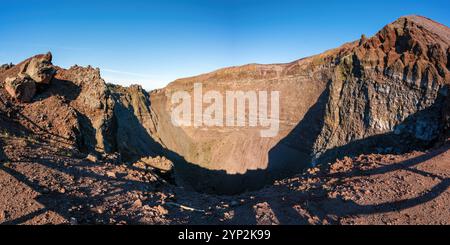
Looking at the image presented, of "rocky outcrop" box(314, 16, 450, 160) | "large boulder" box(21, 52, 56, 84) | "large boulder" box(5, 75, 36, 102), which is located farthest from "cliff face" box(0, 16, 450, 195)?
"large boulder" box(21, 52, 56, 84)

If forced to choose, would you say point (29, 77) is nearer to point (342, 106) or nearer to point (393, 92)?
point (393, 92)

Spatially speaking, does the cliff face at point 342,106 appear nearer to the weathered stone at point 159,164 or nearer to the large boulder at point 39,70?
the weathered stone at point 159,164

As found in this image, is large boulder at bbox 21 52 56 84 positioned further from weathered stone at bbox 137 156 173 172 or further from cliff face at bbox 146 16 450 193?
cliff face at bbox 146 16 450 193

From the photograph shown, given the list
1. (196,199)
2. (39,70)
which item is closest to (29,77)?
(39,70)

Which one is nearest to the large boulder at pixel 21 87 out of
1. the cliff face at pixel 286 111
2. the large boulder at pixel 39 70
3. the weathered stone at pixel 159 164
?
the cliff face at pixel 286 111

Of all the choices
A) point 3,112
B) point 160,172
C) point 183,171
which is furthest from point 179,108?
point 3,112
